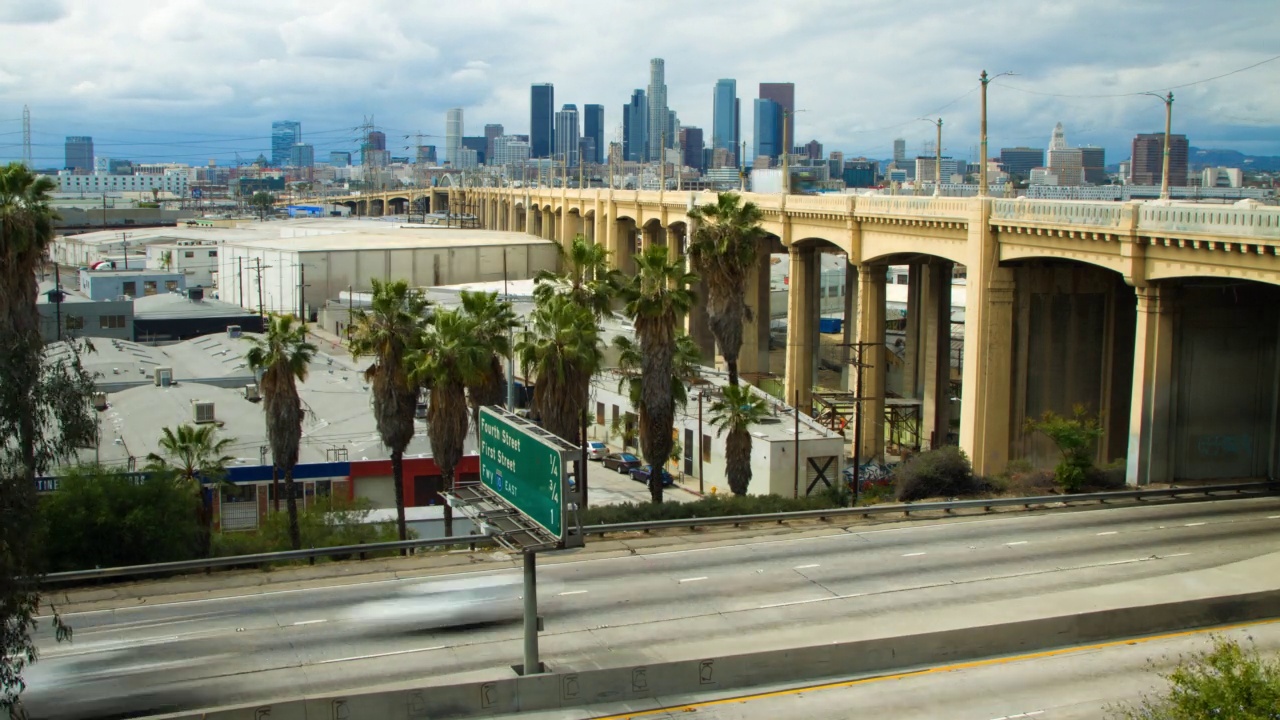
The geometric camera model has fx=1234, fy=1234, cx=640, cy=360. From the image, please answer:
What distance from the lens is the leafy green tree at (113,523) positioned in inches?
1148

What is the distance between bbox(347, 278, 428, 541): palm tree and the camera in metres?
37.2

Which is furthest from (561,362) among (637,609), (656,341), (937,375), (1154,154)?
(1154,154)

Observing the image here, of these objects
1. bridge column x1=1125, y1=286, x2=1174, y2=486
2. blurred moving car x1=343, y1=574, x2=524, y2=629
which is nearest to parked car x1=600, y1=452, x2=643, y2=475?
bridge column x1=1125, y1=286, x2=1174, y2=486

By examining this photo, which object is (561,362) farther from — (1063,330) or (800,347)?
(800,347)

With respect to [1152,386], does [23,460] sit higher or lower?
higher

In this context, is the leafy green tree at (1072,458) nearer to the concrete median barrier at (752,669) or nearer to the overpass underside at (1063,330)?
the overpass underside at (1063,330)

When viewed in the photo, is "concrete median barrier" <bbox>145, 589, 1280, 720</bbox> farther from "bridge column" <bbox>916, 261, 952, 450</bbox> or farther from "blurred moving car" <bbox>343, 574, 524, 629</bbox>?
"bridge column" <bbox>916, 261, 952, 450</bbox>

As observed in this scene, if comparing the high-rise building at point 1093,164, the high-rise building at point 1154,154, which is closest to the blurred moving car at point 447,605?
the high-rise building at point 1154,154

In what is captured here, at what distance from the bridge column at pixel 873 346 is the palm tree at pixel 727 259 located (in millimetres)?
17332

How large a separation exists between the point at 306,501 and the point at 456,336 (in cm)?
1181

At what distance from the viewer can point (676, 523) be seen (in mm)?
33281

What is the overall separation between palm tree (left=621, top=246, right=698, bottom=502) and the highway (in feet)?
30.2

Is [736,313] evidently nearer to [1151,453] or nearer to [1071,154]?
[1151,453]

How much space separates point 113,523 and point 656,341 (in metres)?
18.2
